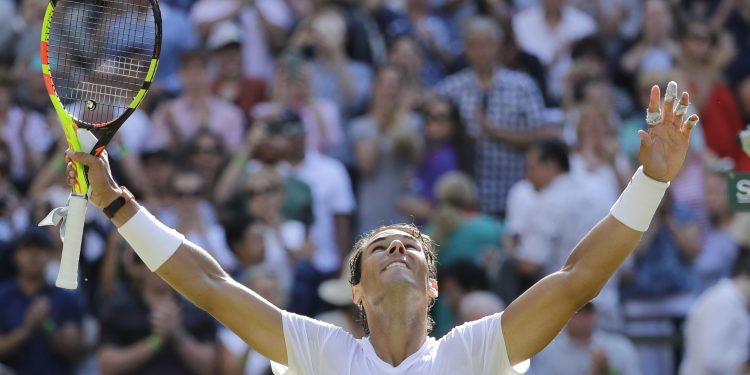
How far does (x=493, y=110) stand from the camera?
12117 millimetres

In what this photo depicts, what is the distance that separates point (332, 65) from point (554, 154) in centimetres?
236

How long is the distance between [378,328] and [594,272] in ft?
2.80

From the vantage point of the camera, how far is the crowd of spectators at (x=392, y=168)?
33.3ft

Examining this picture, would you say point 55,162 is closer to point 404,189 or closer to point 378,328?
point 404,189

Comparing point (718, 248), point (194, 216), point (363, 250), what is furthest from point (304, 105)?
point (363, 250)

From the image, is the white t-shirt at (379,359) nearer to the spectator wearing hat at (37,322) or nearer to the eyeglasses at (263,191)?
the spectator wearing hat at (37,322)

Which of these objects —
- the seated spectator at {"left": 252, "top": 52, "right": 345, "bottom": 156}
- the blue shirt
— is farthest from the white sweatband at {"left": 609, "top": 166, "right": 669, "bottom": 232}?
the seated spectator at {"left": 252, "top": 52, "right": 345, "bottom": 156}

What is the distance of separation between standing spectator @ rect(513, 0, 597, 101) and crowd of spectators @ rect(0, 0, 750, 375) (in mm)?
22

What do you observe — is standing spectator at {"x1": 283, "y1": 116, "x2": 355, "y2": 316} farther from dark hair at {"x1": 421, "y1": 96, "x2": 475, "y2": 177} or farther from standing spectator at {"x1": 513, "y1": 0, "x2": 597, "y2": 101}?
standing spectator at {"x1": 513, "y1": 0, "x2": 597, "y2": 101}

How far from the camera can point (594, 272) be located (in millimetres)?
5586

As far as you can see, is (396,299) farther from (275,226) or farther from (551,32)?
(551,32)

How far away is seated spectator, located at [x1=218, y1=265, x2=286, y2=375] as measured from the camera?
32.2ft

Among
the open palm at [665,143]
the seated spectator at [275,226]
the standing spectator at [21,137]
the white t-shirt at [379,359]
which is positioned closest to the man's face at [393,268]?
the white t-shirt at [379,359]

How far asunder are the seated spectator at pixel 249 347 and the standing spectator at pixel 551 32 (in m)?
3.94
